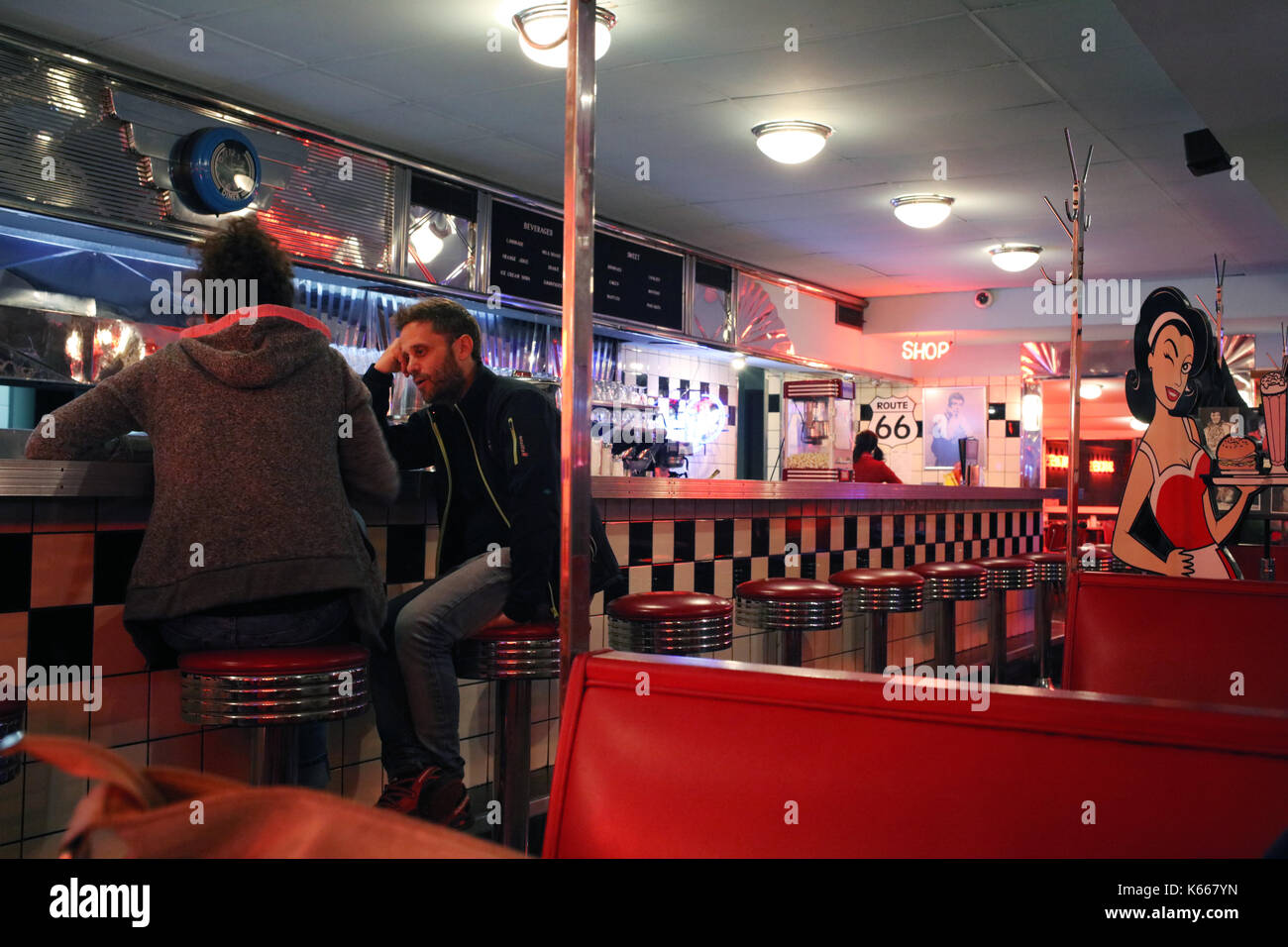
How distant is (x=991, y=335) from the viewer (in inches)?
418

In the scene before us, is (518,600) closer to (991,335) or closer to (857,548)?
(857,548)

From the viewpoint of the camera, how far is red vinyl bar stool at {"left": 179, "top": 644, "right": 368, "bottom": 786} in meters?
2.11

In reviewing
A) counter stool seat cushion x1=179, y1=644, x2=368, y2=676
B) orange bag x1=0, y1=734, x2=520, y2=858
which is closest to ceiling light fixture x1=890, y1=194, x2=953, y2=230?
counter stool seat cushion x1=179, y1=644, x2=368, y2=676

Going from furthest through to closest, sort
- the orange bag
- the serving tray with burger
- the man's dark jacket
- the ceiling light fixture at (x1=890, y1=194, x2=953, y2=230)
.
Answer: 1. the ceiling light fixture at (x1=890, y1=194, x2=953, y2=230)
2. the serving tray with burger
3. the man's dark jacket
4. the orange bag

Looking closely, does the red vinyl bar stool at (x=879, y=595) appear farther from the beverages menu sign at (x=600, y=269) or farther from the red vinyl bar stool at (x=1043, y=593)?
the beverages menu sign at (x=600, y=269)

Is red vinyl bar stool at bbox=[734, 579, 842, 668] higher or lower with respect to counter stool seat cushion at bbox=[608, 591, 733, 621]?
lower

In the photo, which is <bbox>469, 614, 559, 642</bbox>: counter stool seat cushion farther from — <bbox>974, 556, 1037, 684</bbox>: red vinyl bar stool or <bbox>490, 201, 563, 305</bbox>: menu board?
<bbox>490, 201, 563, 305</bbox>: menu board

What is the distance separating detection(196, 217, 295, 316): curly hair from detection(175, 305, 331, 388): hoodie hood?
0.09 m

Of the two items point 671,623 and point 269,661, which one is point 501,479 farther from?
point 269,661

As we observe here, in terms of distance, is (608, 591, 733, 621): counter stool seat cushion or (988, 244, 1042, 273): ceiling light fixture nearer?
(608, 591, 733, 621): counter stool seat cushion

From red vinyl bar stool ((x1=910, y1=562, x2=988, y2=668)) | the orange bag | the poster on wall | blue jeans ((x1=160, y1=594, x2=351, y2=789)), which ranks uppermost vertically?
the poster on wall

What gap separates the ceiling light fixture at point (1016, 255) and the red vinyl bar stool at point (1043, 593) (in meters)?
2.84

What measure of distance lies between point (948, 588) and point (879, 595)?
778mm
